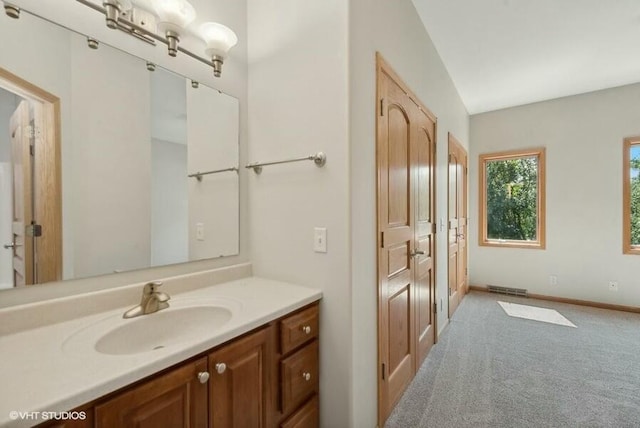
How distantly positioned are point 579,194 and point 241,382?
4.69m

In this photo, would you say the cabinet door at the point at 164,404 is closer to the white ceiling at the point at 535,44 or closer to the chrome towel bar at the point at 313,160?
the chrome towel bar at the point at 313,160

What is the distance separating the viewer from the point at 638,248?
338cm

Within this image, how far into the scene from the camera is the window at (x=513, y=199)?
3.96 m

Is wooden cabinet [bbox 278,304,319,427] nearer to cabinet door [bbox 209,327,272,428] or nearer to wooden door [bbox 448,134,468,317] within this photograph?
cabinet door [bbox 209,327,272,428]

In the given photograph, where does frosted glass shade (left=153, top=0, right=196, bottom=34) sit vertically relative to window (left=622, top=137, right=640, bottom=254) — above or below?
above

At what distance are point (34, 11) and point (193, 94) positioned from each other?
0.58 metres

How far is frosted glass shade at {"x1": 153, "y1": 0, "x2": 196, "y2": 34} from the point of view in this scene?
1.13 metres

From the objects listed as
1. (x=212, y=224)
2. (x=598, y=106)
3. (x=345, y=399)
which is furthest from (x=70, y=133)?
(x=598, y=106)

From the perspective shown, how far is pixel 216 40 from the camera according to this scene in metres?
1.32

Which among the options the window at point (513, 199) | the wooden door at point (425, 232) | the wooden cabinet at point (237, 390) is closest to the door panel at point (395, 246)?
the wooden door at point (425, 232)

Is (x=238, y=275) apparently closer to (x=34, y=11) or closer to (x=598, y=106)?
(x=34, y=11)

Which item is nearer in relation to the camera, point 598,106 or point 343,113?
point 343,113

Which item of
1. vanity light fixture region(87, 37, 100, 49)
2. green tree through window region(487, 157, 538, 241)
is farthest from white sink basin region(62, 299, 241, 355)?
green tree through window region(487, 157, 538, 241)

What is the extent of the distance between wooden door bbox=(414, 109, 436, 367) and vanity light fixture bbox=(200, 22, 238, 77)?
1450 millimetres
